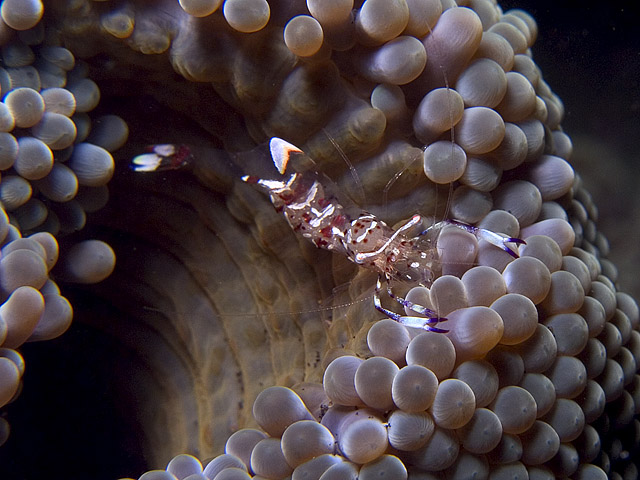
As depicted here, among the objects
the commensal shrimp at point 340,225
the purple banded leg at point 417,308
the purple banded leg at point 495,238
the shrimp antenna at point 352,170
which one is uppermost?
the purple banded leg at point 495,238

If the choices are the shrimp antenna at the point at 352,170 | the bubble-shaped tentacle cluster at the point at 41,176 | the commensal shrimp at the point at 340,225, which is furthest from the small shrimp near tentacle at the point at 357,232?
the bubble-shaped tentacle cluster at the point at 41,176

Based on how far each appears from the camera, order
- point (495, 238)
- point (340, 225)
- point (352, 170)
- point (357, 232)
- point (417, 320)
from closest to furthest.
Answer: point (417, 320)
point (495, 238)
point (352, 170)
point (357, 232)
point (340, 225)

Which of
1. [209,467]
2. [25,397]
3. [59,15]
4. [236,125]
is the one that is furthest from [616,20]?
[25,397]

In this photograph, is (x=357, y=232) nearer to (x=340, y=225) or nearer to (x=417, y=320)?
(x=340, y=225)

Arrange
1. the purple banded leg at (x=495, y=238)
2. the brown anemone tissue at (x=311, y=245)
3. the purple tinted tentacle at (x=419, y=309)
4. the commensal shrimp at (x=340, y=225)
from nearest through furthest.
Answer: the brown anemone tissue at (x=311, y=245), the purple tinted tentacle at (x=419, y=309), the purple banded leg at (x=495, y=238), the commensal shrimp at (x=340, y=225)

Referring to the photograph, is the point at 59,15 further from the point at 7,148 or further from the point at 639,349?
the point at 639,349

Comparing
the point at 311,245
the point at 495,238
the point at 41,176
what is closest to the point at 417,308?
the point at 495,238

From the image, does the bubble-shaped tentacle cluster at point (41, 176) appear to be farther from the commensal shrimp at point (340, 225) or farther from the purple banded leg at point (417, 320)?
the purple banded leg at point (417, 320)

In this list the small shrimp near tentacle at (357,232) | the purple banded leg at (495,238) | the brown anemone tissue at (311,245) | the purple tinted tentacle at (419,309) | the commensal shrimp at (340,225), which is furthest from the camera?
the commensal shrimp at (340,225)
